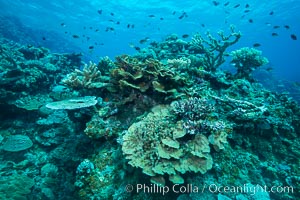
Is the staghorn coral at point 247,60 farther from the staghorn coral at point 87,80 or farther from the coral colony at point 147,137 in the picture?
the staghorn coral at point 87,80

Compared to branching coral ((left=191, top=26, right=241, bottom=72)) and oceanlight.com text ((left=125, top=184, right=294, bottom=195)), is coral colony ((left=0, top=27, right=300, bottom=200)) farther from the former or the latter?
branching coral ((left=191, top=26, right=241, bottom=72))

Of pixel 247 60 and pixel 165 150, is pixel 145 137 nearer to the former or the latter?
pixel 165 150

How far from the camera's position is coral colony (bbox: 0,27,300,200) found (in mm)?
3662

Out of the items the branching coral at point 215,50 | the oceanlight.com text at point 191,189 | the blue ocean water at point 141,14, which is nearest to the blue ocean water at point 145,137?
the oceanlight.com text at point 191,189

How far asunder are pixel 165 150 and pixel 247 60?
6.41 metres

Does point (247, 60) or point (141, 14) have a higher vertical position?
point (141, 14)

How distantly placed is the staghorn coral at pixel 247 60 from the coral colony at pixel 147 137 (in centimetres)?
198

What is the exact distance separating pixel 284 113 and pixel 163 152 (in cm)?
359

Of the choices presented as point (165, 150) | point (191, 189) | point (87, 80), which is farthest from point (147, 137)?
point (87, 80)

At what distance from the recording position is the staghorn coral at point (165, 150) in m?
3.47

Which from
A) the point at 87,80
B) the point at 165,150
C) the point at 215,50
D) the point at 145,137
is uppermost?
the point at 215,50

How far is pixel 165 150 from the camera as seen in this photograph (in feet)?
11.8

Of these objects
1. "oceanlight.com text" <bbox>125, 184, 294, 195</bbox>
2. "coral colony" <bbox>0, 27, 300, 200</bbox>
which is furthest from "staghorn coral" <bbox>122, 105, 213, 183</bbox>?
"oceanlight.com text" <bbox>125, 184, 294, 195</bbox>

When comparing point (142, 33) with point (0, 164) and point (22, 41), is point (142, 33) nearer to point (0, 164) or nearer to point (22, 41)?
point (22, 41)
